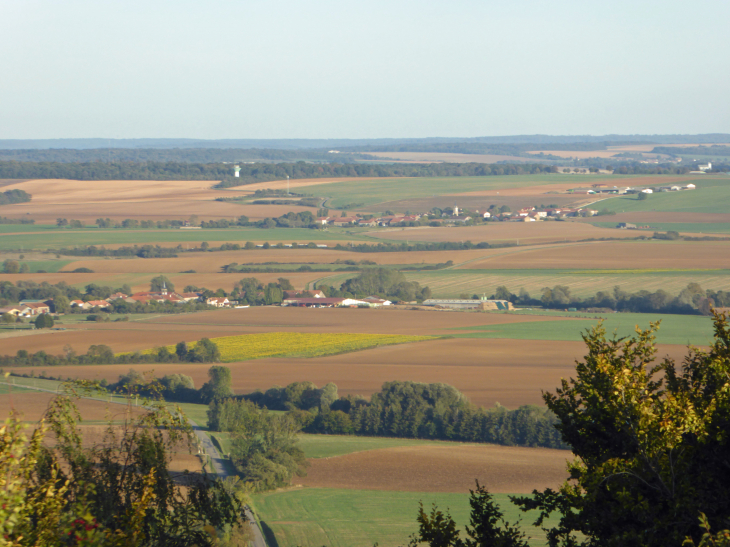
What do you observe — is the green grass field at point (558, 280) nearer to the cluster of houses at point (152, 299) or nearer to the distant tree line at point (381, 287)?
the distant tree line at point (381, 287)

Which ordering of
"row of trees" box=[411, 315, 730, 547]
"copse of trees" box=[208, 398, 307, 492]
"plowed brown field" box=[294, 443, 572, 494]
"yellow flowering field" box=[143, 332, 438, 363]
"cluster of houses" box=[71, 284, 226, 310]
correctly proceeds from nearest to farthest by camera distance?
"row of trees" box=[411, 315, 730, 547] < "plowed brown field" box=[294, 443, 572, 494] < "copse of trees" box=[208, 398, 307, 492] < "yellow flowering field" box=[143, 332, 438, 363] < "cluster of houses" box=[71, 284, 226, 310]

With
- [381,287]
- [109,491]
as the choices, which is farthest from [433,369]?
[109,491]

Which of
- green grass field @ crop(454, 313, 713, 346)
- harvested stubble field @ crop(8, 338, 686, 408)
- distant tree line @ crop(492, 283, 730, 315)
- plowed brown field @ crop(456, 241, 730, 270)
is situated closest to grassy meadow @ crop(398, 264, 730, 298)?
distant tree line @ crop(492, 283, 730, 315)

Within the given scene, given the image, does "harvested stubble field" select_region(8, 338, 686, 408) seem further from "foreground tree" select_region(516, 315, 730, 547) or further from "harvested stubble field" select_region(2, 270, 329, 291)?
"harvested stubble field" select_region(2, 270, 329, 291)

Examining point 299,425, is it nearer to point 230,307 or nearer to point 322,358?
point 322,358

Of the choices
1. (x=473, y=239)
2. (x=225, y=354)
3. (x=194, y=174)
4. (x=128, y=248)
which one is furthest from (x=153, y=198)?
(x=225, y=354)

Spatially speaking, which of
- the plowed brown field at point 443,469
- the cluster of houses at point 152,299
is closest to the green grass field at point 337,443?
the plowed brown field at point 443,469
